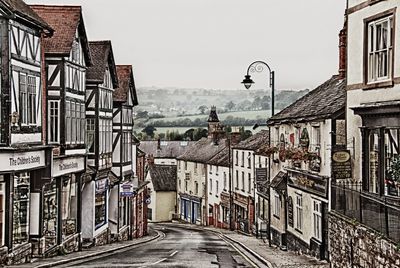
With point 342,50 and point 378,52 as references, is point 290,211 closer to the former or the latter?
point 342,50

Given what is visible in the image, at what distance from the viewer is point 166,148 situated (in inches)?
4892

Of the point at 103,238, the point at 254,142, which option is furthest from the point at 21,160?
the point at 254,142

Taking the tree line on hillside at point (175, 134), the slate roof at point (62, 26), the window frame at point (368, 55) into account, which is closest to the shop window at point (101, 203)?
the slate roof at point (62, 26)

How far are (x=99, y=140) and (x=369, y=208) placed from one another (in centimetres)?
2171

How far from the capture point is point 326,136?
29906mm

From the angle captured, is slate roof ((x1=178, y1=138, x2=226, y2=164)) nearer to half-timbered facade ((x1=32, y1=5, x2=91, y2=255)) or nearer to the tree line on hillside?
the tree line on hillside

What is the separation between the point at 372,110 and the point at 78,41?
1533cm

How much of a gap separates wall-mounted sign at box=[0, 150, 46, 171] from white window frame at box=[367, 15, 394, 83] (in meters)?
11.6

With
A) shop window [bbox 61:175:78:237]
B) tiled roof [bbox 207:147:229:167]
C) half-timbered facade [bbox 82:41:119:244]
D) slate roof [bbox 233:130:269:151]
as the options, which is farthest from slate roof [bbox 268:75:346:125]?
tiled roof [bbox 207:147:229:167]

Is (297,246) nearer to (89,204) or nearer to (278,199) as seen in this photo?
(278,199)

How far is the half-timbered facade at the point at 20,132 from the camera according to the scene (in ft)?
78.8

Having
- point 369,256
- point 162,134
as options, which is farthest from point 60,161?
point 162,134

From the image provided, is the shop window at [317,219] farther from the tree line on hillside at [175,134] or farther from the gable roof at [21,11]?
the tree line on hillside at [175,134]

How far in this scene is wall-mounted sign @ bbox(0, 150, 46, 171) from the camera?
23.9 metres
